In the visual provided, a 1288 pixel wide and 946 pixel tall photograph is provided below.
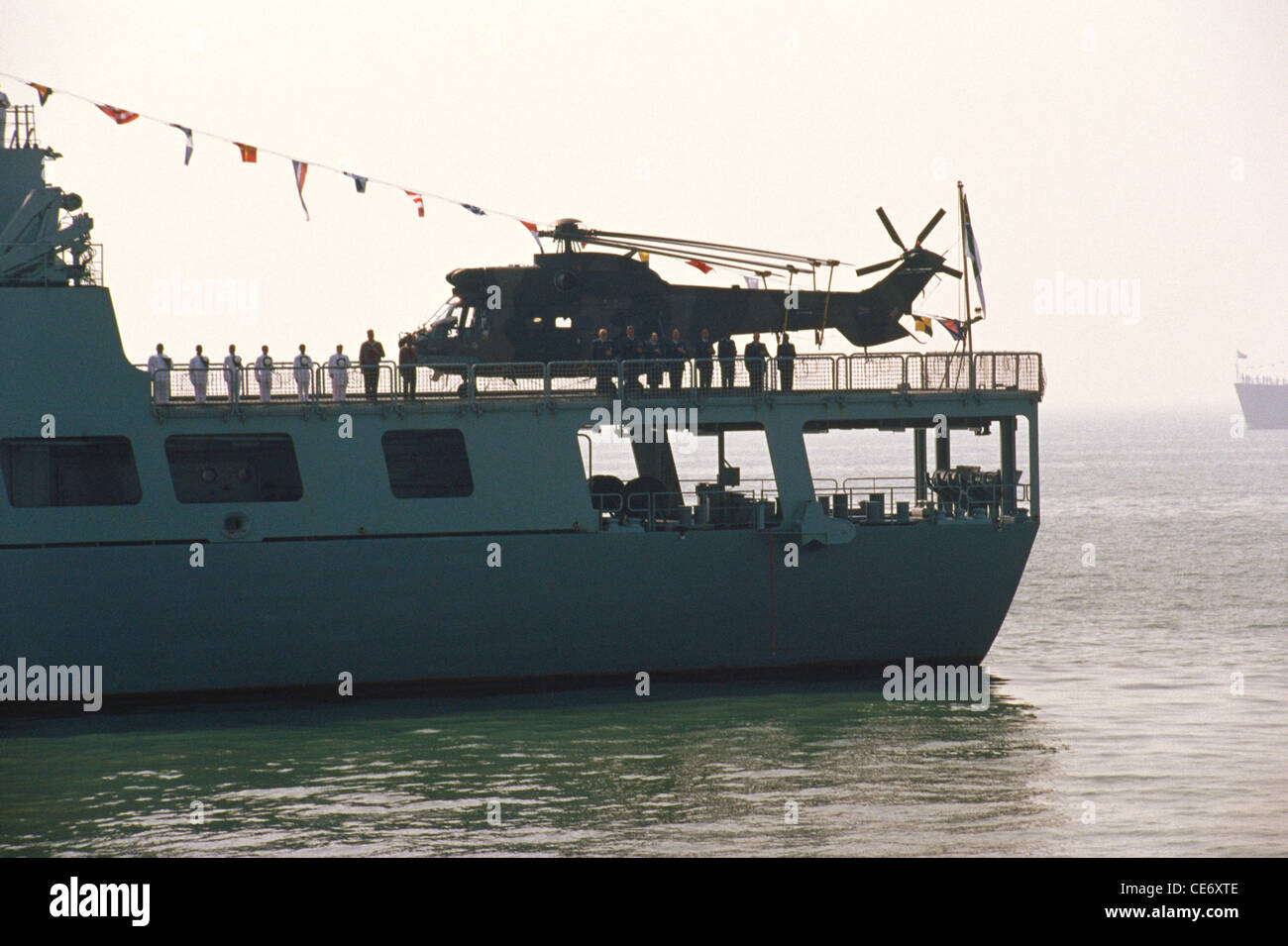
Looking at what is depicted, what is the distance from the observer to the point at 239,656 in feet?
81.3

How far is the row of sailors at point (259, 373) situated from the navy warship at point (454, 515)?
7 centimetres

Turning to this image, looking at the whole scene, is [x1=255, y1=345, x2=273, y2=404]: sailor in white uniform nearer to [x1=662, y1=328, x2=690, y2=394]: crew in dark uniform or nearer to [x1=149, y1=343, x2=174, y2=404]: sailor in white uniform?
[x1=149, y1=343, x2=174, y2=404]: sailor in white uniform

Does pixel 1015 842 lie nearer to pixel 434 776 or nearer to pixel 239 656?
pixel 434 776

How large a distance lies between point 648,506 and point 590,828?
860 cm

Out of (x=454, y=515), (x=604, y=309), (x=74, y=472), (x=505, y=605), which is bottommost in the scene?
(x=505, y=605)

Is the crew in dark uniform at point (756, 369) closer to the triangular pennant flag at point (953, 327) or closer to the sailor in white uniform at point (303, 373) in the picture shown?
the triangular pennant flag at point (953, 327)

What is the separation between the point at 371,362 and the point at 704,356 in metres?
5.96

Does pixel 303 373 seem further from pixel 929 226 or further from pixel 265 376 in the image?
pixel 929 226

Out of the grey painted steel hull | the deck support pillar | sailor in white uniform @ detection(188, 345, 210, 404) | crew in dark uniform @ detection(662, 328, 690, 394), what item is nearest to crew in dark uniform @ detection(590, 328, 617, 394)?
crew in dark uniform @ detection(662, 328, 690, 394)

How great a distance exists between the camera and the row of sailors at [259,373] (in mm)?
24969

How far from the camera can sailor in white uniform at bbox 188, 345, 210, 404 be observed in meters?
25.1

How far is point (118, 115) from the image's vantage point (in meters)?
26.3

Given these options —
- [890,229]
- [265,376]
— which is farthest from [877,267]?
[265,376]
